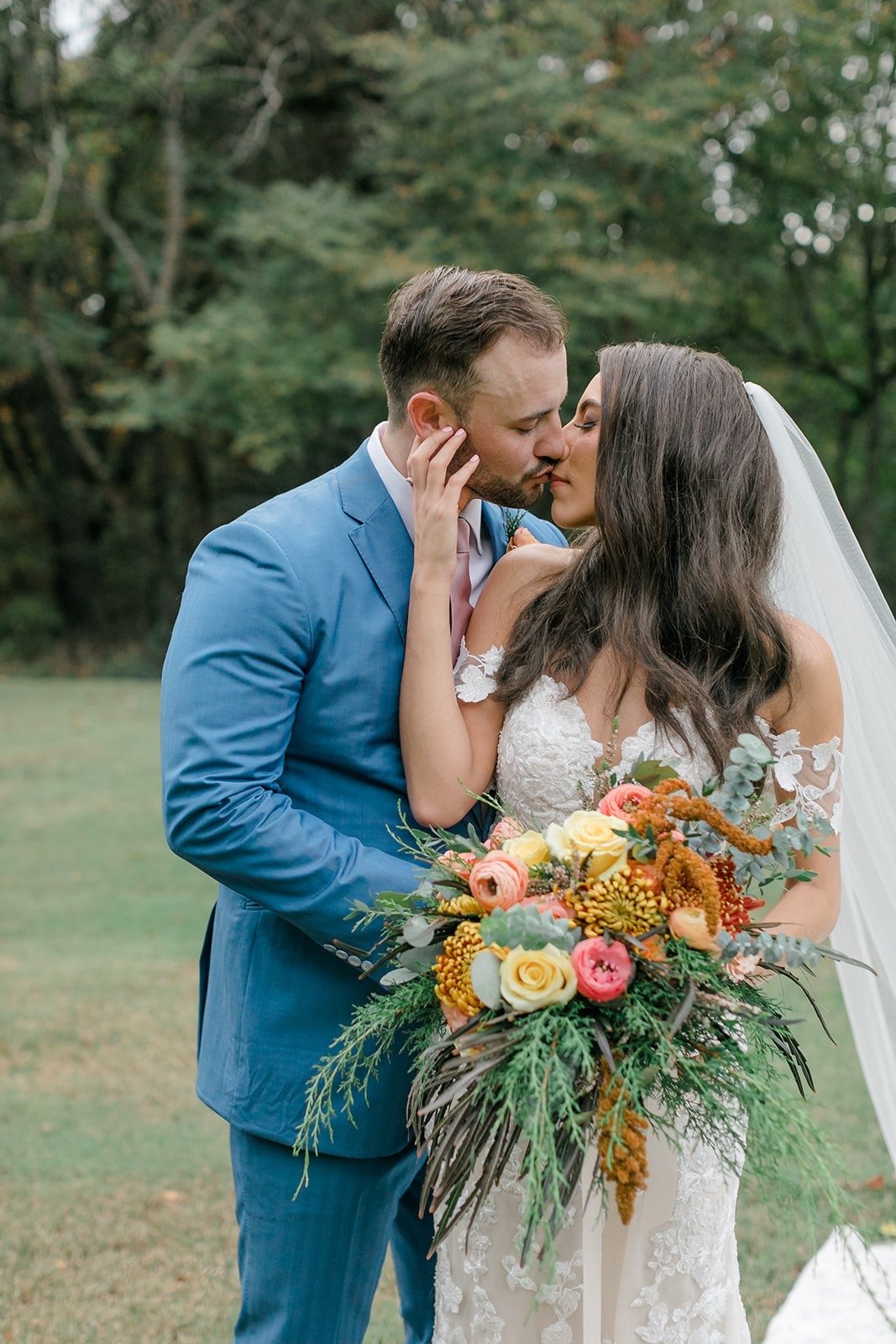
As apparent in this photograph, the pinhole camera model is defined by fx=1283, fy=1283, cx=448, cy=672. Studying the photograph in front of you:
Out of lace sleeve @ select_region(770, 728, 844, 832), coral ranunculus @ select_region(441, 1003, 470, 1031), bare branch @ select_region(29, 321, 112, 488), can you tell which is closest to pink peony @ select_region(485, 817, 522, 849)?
coral ranunculus @ select_region(441, 1003, 470, 1031)

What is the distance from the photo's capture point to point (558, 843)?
2098 millimetres

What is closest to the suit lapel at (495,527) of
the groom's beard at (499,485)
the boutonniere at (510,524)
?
the boutonniere at (510,524)

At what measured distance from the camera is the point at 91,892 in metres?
8.99

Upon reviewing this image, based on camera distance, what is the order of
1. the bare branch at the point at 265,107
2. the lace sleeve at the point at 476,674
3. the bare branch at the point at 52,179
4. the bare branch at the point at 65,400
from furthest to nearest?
the bare branch at the point at 65,400, the bare branch at the point at 265,107, the bare branch at the point at 52,179, the lace sleeve at the point at 476,674

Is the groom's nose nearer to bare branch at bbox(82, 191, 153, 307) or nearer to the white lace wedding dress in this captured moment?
the white lace wedding dress

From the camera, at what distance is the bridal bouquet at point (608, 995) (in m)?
1.92

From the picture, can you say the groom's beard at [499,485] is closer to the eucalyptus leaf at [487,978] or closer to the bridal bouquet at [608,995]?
the bridal bouquet at [608,995]

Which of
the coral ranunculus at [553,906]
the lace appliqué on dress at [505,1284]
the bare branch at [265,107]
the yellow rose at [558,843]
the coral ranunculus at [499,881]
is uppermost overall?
the bare branch at [265,107]

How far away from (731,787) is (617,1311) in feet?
3.76

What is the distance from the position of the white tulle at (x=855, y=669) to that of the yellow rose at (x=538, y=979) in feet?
4.46

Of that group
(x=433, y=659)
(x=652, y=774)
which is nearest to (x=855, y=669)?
(x=652, y=774)

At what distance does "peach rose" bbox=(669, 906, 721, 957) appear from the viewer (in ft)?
6.44

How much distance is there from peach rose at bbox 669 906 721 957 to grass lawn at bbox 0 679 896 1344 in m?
0.39

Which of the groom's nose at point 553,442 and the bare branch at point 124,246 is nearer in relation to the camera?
the groom's nose at point 553,442
